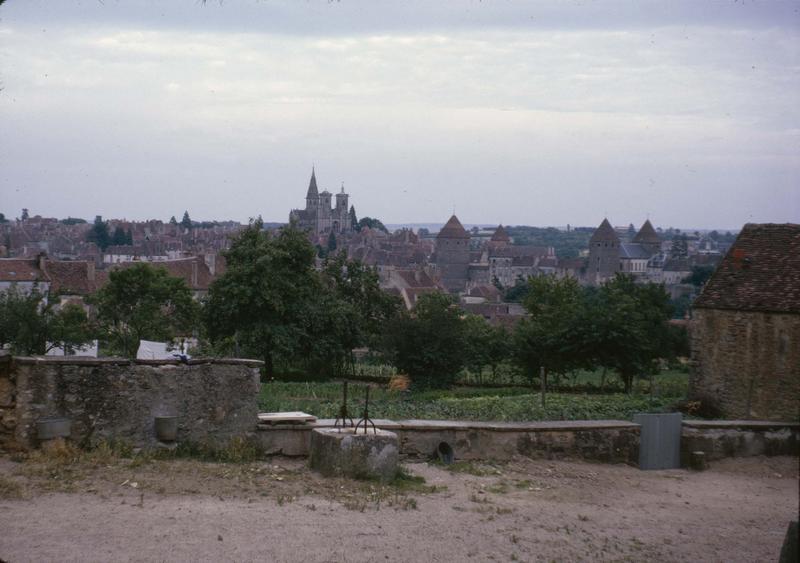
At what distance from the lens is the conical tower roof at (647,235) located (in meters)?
105

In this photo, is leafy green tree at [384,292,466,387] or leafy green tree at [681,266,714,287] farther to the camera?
leafy green tree at [681,266,714,287]

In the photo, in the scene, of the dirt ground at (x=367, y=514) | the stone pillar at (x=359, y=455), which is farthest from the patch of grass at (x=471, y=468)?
the stone pillar at (x=359, y=455)

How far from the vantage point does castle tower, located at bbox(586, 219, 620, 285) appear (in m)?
119

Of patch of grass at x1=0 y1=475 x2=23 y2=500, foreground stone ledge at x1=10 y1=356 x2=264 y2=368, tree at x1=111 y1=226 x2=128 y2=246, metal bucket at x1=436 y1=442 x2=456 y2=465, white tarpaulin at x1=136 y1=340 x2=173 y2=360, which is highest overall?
tree at x1=111 y1=226 x2=128 y2=246

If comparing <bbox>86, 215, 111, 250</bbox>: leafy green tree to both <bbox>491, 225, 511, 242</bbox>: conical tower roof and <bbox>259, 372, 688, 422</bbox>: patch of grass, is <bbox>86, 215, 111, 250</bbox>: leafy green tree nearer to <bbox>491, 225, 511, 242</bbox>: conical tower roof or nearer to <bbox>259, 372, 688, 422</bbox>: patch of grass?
<bbox>491, 225, 511, 242</bbox>: conical tower roof

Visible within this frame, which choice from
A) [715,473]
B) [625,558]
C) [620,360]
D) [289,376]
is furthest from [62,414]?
[289,376]

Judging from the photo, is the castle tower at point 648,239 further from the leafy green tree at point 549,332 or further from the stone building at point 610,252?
the leafy green tree at point 549,332

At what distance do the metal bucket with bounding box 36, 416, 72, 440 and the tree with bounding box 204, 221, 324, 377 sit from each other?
26359mm

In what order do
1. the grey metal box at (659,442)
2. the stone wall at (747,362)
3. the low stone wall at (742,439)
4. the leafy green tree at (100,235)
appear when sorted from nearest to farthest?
the grey metal box at (659,442), the low stone wall at (742,439), the stone wall at (747,362), the leafy green tree at (100,235)

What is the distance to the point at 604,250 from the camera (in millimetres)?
120562

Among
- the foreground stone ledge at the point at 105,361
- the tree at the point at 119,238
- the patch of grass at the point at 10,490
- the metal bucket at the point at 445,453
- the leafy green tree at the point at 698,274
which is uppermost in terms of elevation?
the tree at the point at 119,238

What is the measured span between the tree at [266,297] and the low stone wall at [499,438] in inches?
1016

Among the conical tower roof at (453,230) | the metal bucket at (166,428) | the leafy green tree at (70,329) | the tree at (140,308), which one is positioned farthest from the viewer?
the conical tower roof at (453,230)

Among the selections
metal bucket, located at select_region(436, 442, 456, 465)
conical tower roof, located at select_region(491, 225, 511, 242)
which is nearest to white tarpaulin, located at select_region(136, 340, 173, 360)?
metal bucket, located at select_region(436, 442, 456, 465)
